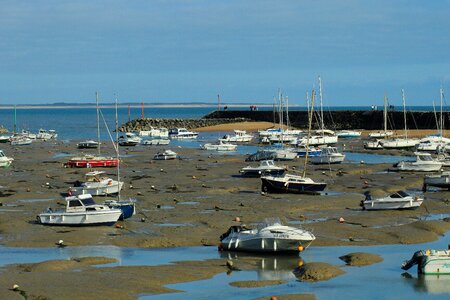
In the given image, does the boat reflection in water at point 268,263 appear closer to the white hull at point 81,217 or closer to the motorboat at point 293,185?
the white hull at point 81,217

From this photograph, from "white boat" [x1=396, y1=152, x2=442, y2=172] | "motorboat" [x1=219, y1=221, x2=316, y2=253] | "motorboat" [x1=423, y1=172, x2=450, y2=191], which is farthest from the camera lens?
"white boat" [x1=396, y1=152, x2=442, y2=172]

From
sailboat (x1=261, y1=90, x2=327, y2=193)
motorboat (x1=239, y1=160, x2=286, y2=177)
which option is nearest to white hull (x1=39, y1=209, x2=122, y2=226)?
sailboat (x1=261, y1=90, x2=327, y2=193)

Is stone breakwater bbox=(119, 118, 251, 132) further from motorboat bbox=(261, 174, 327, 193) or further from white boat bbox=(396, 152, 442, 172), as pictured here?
motorboat bbox=(261, 174, 327, 193)

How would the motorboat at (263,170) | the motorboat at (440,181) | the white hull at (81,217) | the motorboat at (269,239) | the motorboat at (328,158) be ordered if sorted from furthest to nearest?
the motorboat at (328,158) → the motorboat at (263,170) → the motorboat at (440,181) → the white hull at (81,217) → the motorboat at (269,239)

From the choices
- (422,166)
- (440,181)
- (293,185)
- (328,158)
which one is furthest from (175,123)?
(293,185)

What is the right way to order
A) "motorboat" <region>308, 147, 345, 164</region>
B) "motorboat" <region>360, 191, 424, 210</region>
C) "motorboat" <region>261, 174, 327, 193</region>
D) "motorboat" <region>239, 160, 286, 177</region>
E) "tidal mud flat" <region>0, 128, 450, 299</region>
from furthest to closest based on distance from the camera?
"motorboat" <region>308, 147, 345, 164</region>
"motorboat" <region>239, 160, 286, 177</region>
"motorboat" <region>261, 174, 327, 193</region>
"motorboat" <region>360, 191, 424, 210</region>
"tidal mud flat" <region>0, 128, 450, 299</region>

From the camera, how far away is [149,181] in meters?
69.2

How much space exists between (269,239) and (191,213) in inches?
A: 493

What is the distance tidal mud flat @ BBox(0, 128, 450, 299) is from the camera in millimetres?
35500

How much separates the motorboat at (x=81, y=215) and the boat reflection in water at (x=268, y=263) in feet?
27.0

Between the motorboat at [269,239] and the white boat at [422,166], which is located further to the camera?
the white boat at [422,166]

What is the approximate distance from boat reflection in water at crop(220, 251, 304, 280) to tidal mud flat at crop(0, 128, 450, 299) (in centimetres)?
114

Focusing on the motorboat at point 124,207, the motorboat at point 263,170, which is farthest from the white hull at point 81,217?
the motorboat at point 263,170

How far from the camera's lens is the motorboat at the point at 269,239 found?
127 ft
